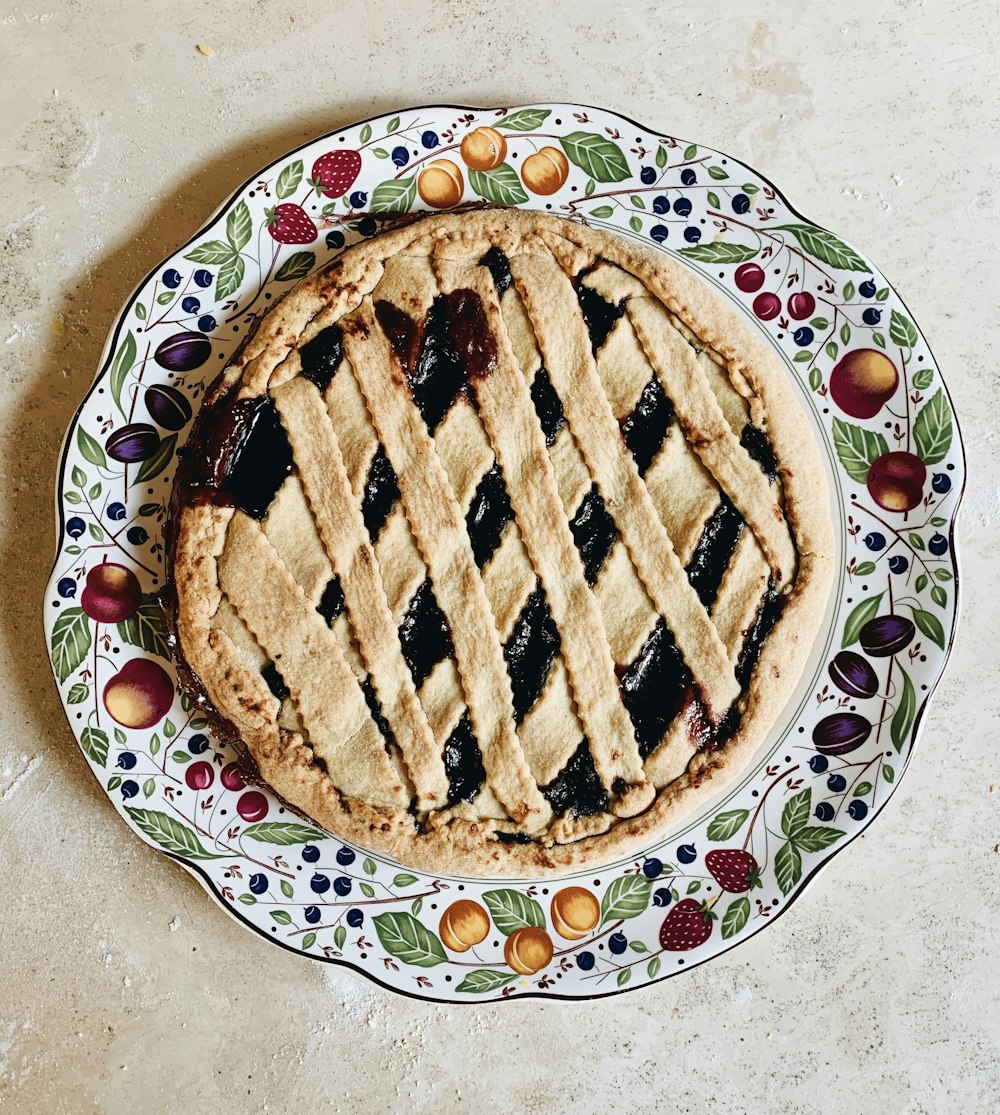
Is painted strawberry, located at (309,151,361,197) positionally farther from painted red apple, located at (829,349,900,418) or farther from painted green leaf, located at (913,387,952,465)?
painted green leaf, located at (913,387,952,465)

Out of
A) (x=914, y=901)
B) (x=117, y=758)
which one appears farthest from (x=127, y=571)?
(x=914, y=901)

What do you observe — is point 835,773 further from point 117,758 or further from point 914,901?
point 117,758

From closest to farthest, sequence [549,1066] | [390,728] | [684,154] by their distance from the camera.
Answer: [390,728] → [684,154] → [549,1066]

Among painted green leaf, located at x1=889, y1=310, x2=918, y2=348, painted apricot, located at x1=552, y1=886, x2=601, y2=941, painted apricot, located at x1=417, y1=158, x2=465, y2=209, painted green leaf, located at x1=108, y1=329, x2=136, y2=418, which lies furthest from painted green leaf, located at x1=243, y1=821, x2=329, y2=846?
painted green leaf, located at x1=889, y1=310, x2=918, y2=348

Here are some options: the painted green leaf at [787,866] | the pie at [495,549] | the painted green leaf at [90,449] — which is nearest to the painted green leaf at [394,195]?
the pie at [495,549]

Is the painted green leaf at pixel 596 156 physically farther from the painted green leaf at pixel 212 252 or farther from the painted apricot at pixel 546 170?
the painted green leaf at pixel 212 252

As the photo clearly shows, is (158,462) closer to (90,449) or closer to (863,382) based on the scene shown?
(90,449)
